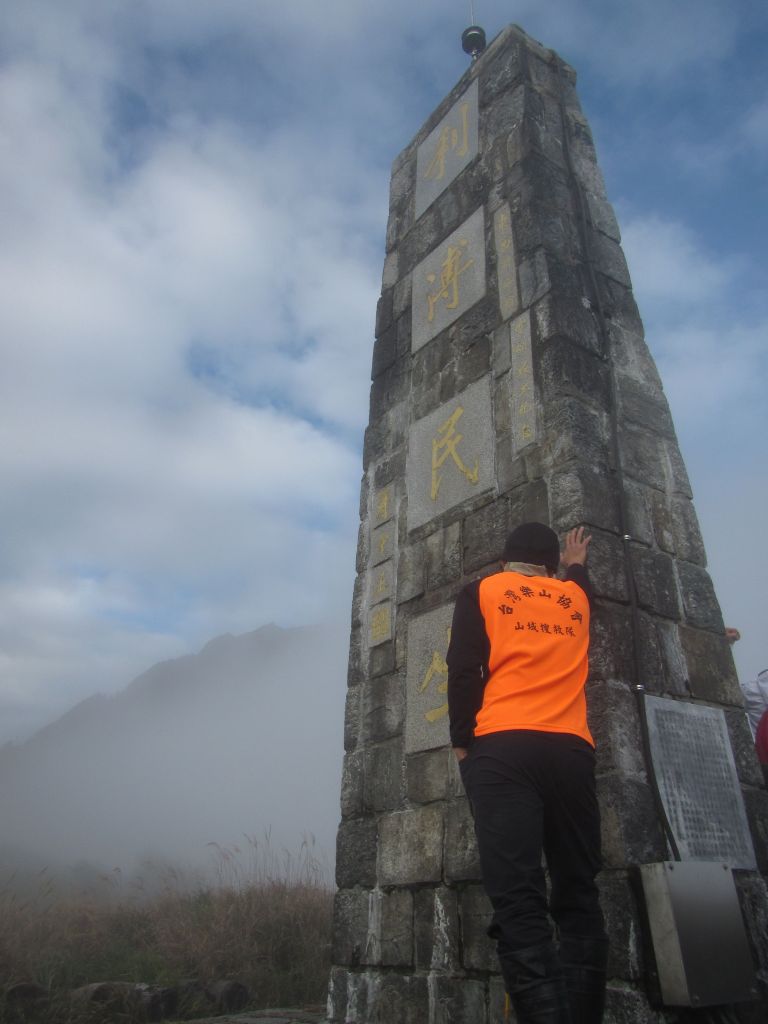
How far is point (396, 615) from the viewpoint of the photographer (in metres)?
3.72

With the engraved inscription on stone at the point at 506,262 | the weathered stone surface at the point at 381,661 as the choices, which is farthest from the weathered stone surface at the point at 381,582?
the engraved inscription on stone at the point at 506,262

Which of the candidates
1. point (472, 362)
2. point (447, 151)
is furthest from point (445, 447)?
point (447, 151)

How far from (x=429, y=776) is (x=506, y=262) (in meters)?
2.45

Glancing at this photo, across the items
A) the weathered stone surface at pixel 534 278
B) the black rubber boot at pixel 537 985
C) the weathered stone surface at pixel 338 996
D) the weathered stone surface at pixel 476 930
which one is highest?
the weathered stone surface at pixel 534 278

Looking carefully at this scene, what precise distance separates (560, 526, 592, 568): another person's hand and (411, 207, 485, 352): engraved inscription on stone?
1643 mm

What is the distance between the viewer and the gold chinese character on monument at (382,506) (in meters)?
4.10

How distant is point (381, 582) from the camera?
3.91 m

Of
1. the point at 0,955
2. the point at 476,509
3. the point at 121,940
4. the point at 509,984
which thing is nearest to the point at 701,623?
the point at 476,509

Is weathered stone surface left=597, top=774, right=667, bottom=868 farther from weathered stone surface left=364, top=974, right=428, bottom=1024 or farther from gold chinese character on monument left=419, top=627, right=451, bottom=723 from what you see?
weathered stone surface left=364, top=974, right=428, bottom=1024

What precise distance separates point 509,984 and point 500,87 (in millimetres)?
4529

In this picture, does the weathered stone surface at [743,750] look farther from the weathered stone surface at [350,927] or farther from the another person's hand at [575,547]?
the weathered stone surface at [350,927]

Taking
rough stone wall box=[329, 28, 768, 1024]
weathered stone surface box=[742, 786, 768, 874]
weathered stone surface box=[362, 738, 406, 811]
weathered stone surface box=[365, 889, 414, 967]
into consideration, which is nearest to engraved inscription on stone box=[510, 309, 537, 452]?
rough stone wall box=[329, 28, 768, 1024]

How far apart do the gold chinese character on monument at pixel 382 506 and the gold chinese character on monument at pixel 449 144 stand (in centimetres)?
210

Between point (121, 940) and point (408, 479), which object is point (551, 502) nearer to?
point (408, 479)
